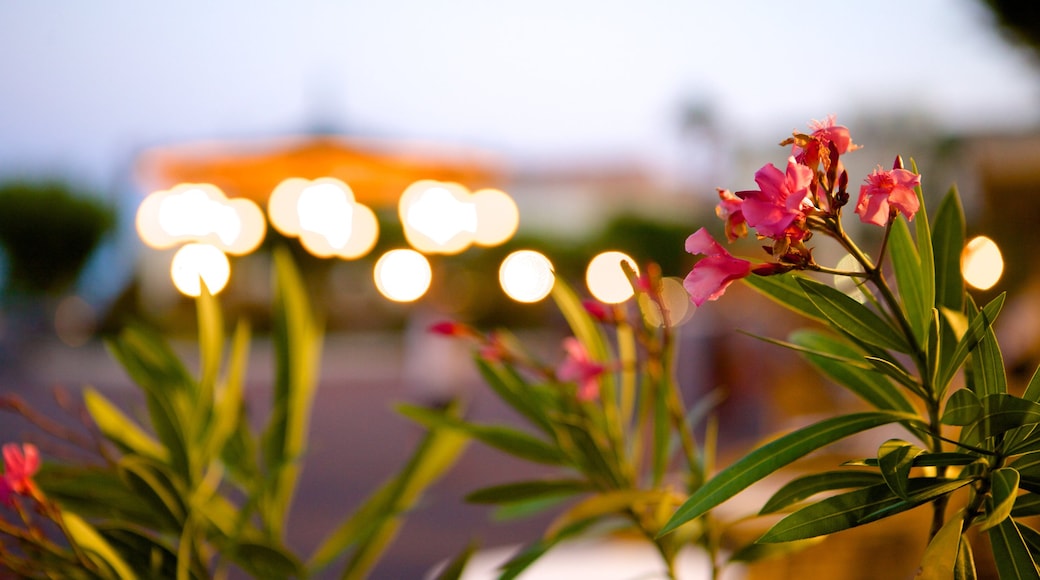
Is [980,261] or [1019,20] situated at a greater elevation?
[1019,20]

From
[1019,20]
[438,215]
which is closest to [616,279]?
[1019,20]

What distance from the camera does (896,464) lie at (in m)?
0.45

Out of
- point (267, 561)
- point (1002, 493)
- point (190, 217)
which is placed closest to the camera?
point (1002, 493)

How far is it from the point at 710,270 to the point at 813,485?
18 centimetres

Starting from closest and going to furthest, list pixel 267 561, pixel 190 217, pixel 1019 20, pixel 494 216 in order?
pixel 267 561, pixel 1019 20, pixel 190 217, pixel 494 216

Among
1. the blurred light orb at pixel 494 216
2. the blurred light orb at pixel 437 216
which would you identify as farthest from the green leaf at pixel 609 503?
the blurred light orb at pixel 494 216

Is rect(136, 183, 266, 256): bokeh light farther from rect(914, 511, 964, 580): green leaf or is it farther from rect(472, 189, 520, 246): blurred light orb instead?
rect(914, 511, 964, 580): green leaf

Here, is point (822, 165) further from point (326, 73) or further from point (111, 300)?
point (111, 300)

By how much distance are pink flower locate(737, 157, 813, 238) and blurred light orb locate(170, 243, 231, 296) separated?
57cm

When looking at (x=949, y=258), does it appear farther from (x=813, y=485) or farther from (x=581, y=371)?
(x=581, y=371)

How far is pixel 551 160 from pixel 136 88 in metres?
17.3

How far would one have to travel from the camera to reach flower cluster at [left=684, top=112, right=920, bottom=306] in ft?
1.47

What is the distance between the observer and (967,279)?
24.6 inches

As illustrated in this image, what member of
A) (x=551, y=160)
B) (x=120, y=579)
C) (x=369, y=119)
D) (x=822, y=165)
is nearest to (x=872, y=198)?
(x=822, y=165)
